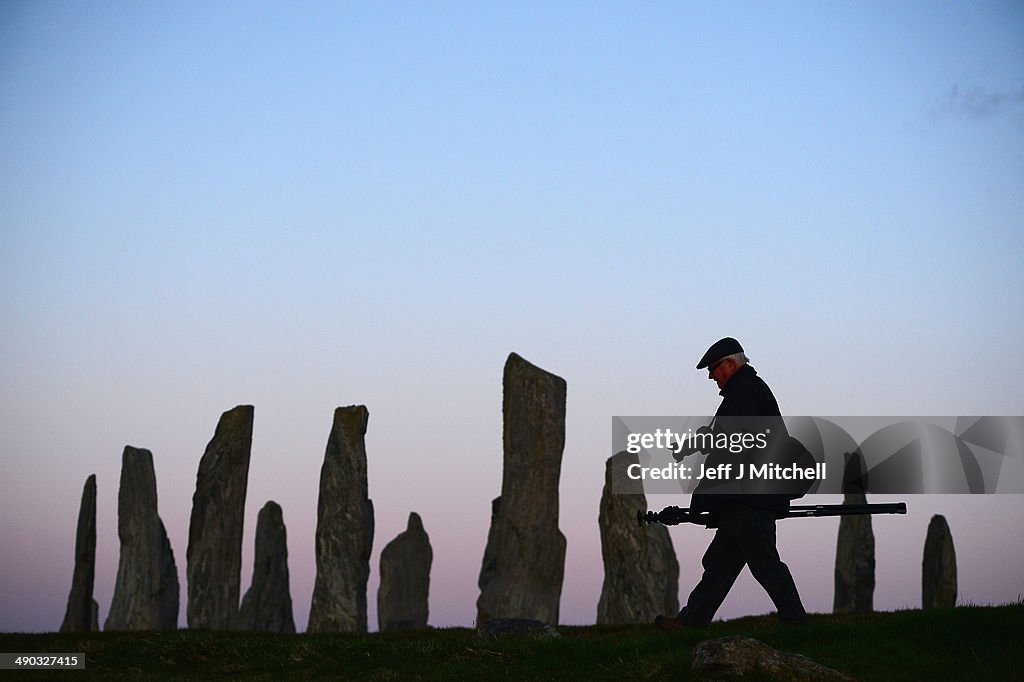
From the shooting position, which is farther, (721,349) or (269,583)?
(269,583)

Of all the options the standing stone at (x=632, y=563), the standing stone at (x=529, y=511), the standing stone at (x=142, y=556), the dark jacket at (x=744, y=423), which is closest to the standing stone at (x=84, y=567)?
the standing stone at (x=142, y=556)

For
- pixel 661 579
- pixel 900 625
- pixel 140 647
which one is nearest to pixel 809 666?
pixel 900 625

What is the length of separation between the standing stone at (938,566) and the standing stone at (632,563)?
565 centimetres

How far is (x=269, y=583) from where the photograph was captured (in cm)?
2719

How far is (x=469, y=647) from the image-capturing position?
13.2m

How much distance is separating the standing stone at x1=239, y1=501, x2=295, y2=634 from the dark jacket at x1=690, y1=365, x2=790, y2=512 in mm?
15528

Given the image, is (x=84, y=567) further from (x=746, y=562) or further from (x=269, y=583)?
(x=746, y=562)

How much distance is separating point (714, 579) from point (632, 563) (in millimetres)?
10738

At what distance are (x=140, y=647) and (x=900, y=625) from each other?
27.1 feet

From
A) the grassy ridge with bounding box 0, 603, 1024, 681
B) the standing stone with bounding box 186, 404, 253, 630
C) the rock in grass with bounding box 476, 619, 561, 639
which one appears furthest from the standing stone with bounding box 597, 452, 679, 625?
the grassy ridge with bounding box 0, 603, 1024, 681

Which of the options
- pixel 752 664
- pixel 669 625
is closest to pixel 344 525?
pixel 669 625

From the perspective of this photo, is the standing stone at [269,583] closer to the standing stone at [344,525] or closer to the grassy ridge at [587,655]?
the standing stone at [344,525]

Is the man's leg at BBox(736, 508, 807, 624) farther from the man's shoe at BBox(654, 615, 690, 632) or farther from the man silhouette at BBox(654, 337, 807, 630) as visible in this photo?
the man's shoe at BBox(654, 615, 690, 632)

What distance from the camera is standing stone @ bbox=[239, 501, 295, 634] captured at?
88.1ft
